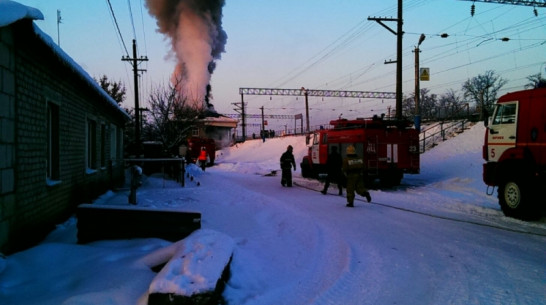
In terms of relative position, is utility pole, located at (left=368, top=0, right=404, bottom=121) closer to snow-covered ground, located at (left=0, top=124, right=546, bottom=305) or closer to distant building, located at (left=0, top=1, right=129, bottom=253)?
snow-covered ground, located at (left=0, top=124, right=546, bottom=305)

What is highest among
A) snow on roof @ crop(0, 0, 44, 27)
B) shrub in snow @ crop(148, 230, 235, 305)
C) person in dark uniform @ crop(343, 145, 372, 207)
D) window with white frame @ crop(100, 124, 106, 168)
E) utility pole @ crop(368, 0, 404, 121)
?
utility pole @ crop(368, 0, 404, 121)

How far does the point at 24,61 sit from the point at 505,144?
33.4 ft

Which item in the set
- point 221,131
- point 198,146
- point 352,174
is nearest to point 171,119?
point 198,146

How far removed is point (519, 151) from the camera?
387 inches

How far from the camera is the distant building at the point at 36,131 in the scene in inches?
220

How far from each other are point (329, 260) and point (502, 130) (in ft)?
22.3

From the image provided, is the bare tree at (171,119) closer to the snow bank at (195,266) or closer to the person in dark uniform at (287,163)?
the person in dark uniform at (287,163)

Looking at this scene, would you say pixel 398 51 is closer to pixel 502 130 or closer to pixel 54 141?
pixel 502 130

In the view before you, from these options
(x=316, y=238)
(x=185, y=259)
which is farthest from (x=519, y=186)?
(x=185, y=259)

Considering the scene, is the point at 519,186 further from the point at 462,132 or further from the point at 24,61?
the point at 462,132

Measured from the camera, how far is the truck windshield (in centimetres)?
1030


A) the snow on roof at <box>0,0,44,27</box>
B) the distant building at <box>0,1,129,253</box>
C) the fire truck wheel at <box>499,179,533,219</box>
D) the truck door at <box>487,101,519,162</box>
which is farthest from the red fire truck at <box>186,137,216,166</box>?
the snow on roof at <box>0,0,44,27</box>

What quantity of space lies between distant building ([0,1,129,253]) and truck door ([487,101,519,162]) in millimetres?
9680

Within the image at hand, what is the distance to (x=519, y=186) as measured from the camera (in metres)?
9.62
